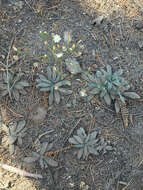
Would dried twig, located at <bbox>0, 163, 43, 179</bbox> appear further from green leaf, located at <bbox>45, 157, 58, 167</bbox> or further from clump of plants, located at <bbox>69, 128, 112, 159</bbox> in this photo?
clump of plants, located at <bbox>69, 128, 112, 159</bbox>

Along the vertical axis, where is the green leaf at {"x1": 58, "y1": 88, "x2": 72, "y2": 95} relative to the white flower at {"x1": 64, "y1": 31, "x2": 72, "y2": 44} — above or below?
below

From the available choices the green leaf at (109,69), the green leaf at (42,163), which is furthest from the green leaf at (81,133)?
the green leaf at (109,69)

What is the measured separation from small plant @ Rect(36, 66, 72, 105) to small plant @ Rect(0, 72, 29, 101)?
0.17 m

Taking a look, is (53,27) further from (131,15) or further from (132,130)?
(132,130)

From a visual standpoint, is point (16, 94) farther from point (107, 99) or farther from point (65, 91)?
point (107, 99)

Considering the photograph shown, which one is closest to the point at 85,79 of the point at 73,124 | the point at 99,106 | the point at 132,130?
the point at 99,106

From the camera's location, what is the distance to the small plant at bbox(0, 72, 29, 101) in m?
2.40

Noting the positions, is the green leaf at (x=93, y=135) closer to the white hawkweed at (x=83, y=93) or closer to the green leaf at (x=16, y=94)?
the white hawkweed at (x=83, y=93)

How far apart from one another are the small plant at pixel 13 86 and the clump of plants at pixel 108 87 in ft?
2.13

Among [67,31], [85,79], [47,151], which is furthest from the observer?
[67,31]

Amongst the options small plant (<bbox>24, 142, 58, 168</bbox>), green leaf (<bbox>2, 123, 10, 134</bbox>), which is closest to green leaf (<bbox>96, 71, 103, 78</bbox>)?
small plant (<bbox>24, 142, 58, 168</bbox>)

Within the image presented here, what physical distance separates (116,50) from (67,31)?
588mm

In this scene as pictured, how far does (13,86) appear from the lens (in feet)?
7.93

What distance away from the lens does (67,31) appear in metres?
2.65
